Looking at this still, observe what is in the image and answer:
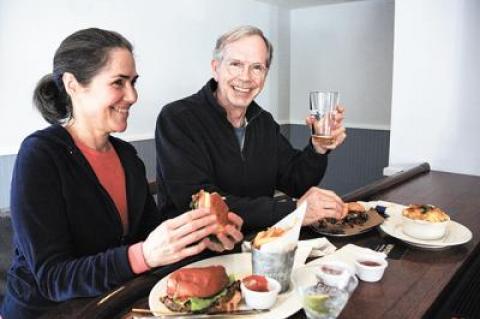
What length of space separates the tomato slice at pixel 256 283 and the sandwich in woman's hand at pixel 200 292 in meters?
0.03

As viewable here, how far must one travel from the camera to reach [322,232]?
1293 millimetres

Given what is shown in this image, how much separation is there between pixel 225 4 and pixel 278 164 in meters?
2.53

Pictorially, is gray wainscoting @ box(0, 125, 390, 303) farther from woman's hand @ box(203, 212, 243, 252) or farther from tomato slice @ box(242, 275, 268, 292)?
tomato slice @ box(242, 275, 268, 292)

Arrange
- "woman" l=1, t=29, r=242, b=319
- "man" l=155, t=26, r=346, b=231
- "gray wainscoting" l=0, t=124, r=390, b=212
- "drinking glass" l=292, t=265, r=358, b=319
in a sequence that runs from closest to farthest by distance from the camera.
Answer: "drinking glass" l=292, t=265, r=358, b=319, "woman" l=1, t=29, r=242, b=319, "man" l=155, t=26, r=346, b=231, "gray wainscoting" l=0, t=124, r=390, b=212

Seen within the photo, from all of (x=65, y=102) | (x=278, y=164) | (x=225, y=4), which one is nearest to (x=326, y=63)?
(x=225, y=4)

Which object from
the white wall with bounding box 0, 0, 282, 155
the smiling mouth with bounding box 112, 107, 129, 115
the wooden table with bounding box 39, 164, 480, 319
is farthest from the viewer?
the white wall with bounding box 0, 0, 282, 155

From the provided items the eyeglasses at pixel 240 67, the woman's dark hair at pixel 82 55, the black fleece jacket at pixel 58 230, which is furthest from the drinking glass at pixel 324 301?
the eyeglasses at pixel 240 67

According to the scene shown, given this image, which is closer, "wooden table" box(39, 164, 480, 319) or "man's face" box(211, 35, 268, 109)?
"wooden table" box(39, 164, 480, 319)

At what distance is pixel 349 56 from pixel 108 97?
11.8 feet

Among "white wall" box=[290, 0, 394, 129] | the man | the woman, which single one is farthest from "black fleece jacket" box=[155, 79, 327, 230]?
"white wall" box=[290, 0, 394, 129]

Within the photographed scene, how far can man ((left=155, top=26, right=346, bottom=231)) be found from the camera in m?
1.36

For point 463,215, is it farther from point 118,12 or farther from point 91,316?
point 118,12

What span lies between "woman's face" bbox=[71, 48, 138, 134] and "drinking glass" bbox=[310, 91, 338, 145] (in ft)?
1.91

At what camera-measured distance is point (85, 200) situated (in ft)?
3.86
